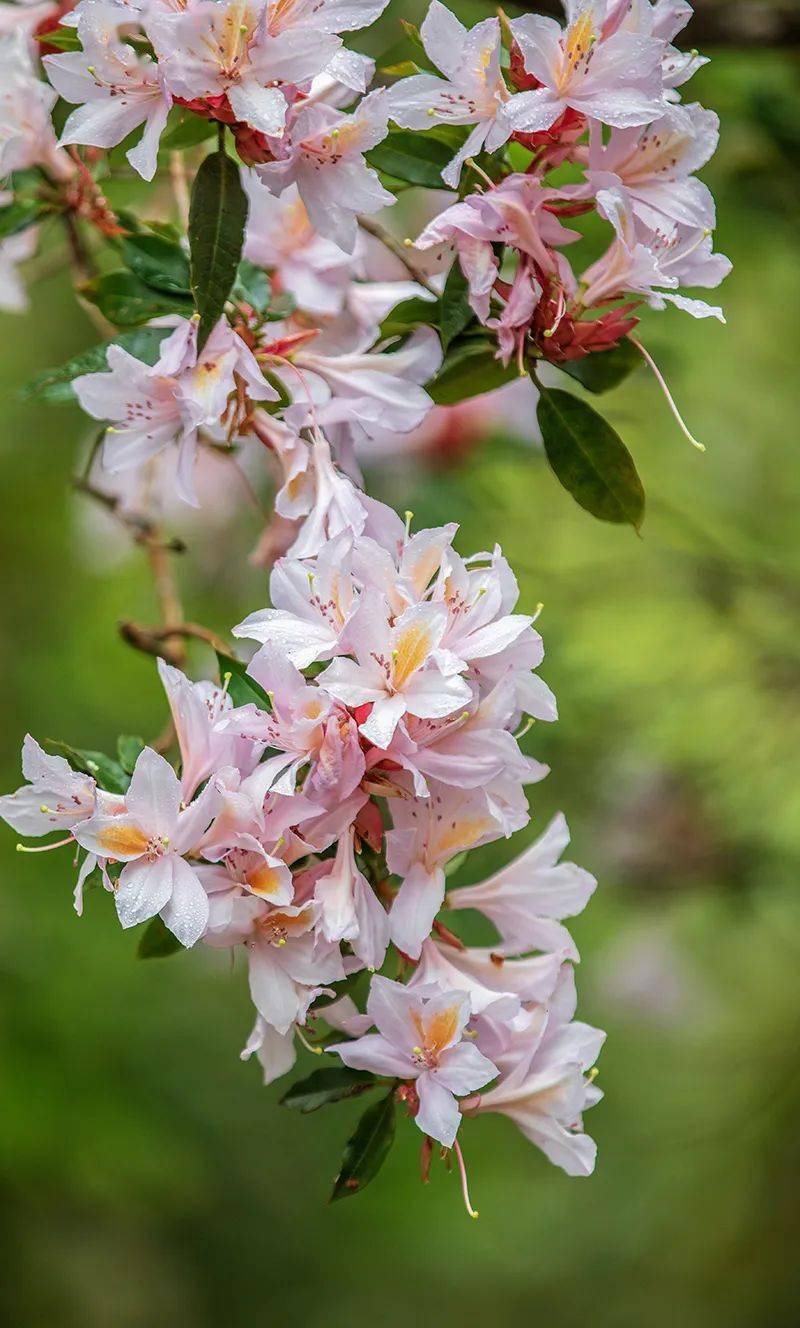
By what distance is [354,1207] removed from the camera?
2631 millimetres

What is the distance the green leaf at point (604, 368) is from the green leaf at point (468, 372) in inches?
1.8

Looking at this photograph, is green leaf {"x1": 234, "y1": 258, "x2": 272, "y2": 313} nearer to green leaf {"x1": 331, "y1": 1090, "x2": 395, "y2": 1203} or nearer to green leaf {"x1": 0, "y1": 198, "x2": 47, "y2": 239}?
green leaf {"x1": 0, "y1": 198, "x2": 47, "y2": 239}

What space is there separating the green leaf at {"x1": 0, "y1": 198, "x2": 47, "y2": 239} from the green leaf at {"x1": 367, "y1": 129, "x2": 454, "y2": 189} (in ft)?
0.97

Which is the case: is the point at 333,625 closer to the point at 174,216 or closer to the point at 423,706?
the point at 423,706

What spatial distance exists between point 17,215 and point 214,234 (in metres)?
0.33

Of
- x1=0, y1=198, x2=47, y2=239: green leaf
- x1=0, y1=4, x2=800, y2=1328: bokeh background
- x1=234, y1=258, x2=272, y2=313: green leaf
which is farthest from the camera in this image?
x1=0, y1=4, x2=800, y2=1328: bokeh background

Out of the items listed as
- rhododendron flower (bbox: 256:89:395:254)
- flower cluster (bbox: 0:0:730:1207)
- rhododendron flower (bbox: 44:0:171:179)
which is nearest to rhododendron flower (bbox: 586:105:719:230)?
flower cluster (bbox: 0:0:730:1207)

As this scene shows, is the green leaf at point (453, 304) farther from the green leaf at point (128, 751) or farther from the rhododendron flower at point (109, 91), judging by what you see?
the green leaf at point (128, 751)

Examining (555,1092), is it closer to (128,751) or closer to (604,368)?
(128,751)

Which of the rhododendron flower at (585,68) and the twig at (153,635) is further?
the twig at (153,635)

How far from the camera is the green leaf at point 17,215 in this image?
0.99m

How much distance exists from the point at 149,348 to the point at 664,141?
311mm

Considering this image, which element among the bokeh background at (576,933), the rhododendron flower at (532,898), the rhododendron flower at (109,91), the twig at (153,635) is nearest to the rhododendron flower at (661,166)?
the rhododendron flower at (109,91)

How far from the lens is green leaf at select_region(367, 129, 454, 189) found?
0.80 meters
